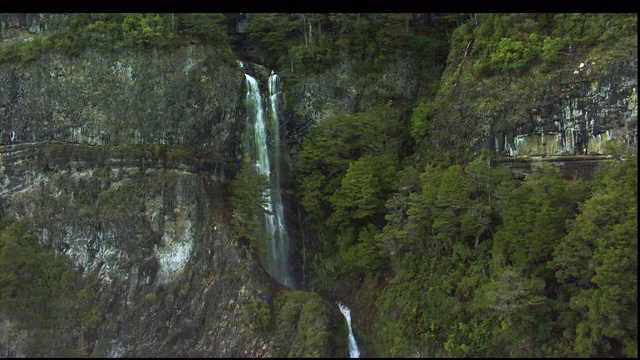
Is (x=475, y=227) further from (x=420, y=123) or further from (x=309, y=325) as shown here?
(x=309, y=325)

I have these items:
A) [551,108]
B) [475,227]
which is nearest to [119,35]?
[475,227]

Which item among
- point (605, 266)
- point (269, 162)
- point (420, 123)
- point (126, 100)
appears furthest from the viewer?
point (269, 162)

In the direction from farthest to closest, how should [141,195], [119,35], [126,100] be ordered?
1. [119,35]
2. [126,100]
3. [141,195]

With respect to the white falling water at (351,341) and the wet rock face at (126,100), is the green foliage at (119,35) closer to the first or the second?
the wet rock face at (126,100)

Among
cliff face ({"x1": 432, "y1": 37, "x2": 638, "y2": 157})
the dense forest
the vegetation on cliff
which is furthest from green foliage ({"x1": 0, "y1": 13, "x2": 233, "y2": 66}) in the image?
cliff face ({"x1": 432, "y1": 37, "x2": 638, "y2": 157})

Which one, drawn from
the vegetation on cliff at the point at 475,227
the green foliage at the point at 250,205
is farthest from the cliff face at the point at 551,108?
the green foliage at the point at 250,205

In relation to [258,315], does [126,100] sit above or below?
above
